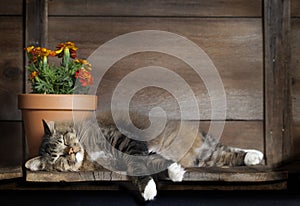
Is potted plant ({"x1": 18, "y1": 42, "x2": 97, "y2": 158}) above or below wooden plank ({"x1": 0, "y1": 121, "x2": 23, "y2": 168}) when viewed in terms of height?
above

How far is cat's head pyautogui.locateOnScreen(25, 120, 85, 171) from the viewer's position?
1.37 metres

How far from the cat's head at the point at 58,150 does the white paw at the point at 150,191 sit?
0.27 metres

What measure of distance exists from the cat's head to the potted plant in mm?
49

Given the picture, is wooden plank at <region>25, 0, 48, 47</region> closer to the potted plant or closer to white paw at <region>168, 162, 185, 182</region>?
the potted plant

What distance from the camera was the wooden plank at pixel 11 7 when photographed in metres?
1.82

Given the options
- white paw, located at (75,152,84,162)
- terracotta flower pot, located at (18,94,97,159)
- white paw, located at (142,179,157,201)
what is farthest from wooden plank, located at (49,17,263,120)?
white paw, located at (142,179,157,201)

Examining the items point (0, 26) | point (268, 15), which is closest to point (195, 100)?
point (268, 15)

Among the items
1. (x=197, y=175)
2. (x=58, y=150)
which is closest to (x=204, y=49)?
(x=197, y=175)

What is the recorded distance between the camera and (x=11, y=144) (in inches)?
71.5

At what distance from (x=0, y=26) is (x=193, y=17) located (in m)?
0.79

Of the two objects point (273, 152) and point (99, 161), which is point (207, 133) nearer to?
point (273, 152)

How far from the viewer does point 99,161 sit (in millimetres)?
1412

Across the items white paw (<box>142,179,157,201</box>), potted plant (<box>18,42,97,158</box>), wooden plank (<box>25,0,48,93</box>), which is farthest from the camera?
wooden plank (<box>25,0,48,93</box>)

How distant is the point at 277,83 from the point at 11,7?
3.71ft
